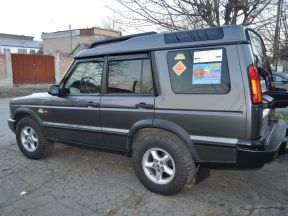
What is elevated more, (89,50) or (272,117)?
(89,50)

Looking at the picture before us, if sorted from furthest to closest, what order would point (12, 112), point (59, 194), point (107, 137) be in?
point (12, 112) < point (107, 137) < point (59, 194)

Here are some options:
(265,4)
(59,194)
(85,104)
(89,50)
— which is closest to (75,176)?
(59,194)

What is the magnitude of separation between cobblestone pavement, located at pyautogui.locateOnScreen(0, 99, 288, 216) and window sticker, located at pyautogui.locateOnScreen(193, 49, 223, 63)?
166 centimetres

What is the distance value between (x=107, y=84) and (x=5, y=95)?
49.4 ft

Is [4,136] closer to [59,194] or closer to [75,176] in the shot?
→ [75,176]

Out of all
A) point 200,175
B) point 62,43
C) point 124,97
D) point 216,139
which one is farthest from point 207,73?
point 62,43

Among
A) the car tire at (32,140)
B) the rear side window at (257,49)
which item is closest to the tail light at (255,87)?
the rear side window at (257,49)

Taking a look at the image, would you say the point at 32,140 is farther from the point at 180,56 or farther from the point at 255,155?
the point at 255,155

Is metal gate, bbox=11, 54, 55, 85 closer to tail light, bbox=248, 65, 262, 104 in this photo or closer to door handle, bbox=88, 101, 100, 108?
door handle, bbox=88, 101, 100, 108

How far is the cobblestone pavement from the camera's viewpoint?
3.21 meters

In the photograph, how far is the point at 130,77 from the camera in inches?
148

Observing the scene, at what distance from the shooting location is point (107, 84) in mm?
3971

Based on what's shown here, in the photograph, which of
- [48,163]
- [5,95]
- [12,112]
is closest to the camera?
[48,163]

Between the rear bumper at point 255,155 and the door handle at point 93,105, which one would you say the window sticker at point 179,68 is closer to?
the rear bumper at point 255,155
